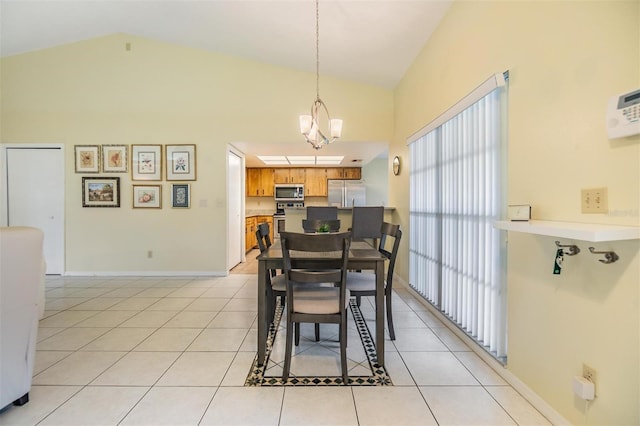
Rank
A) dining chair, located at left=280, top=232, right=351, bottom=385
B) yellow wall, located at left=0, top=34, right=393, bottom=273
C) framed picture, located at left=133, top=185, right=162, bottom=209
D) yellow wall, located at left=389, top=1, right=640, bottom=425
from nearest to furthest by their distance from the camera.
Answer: yellow wall, located at left=389, top=1, right=640, bottom=425, dining chair, located at left=280, top=232, right=351, bottom=385, yellow wall, located at left=0, top=34, right=393, bottom=273, framed picture, located at left=133, top=185, right=162, bottom=209

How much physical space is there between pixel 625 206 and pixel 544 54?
86cm

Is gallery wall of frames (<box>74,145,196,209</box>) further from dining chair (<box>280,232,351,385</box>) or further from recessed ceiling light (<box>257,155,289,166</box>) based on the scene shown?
dining chair (<box>280,232,351,385</box>)

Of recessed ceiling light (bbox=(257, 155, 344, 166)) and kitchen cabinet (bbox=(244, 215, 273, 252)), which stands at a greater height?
recessed ceiling light (bbox=(257, 155, 344, 166))

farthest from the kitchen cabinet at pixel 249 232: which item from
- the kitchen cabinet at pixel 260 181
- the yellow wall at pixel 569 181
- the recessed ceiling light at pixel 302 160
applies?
the yellow wall at pixel 569 181

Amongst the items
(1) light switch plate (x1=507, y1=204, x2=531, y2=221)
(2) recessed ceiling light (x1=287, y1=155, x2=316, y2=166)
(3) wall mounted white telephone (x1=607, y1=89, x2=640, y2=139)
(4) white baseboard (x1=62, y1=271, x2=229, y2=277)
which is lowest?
(4) white baseboard (x1=62, y1=271, x2=229, y2=277)

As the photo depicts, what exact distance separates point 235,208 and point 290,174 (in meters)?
2.49

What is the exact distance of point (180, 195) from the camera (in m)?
4.45

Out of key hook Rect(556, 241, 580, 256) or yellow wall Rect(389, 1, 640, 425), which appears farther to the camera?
key hook Rect(556, 241, 580, 256)

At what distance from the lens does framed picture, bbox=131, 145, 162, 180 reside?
4430 mm

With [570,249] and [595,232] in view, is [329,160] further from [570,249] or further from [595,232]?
[595,232]

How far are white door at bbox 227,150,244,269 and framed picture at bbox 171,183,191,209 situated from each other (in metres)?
0.61

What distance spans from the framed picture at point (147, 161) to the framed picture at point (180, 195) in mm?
303

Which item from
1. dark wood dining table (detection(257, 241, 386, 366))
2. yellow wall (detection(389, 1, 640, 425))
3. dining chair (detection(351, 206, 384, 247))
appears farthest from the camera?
dining chair (detection(351, 206, 384, 247))

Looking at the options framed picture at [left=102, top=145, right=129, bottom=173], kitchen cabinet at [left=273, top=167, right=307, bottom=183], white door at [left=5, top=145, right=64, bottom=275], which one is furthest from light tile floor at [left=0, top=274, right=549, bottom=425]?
kitchen cabinet at [left=273, top=167, right=307, bottom=183]
